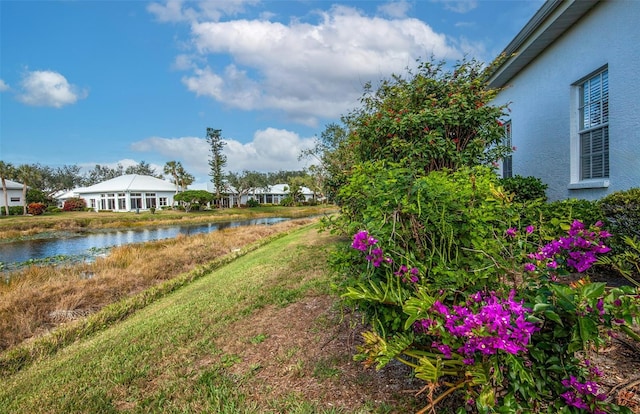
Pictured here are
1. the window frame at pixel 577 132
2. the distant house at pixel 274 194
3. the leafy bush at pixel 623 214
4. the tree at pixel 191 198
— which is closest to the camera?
the leafy bush at pixel 623 214

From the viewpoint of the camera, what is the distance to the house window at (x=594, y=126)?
5.59 m

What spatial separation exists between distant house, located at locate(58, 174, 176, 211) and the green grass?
154 ft

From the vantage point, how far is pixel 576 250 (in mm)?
1733

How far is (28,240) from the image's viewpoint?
23.5m

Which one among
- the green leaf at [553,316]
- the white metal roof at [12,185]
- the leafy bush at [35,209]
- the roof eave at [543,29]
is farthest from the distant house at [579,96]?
the white metal roof at [12,185]

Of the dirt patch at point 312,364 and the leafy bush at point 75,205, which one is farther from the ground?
the leafy bush at point 75,205

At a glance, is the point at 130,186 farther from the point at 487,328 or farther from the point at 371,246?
the point at 487,328

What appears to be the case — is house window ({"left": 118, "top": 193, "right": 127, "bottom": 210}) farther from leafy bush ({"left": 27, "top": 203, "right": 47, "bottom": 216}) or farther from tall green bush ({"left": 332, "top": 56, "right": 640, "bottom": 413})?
tall green bush ({"left": 332, "top": 56, "right": 640, "bottom": 413})

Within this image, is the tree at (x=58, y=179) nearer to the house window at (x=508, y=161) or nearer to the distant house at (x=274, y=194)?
the distant house at (x=274, y=194)

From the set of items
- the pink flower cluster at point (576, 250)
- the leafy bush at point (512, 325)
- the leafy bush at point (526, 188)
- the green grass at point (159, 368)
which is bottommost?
the green grass at point (159, 368)

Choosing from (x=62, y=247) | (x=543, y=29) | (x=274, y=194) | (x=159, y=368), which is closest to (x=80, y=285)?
(x=159, y=368)

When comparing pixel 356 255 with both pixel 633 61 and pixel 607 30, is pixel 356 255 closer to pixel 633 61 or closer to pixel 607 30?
pixel 633 61

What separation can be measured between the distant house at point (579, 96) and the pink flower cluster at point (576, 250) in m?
4.42

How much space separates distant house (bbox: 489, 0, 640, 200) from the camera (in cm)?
495
